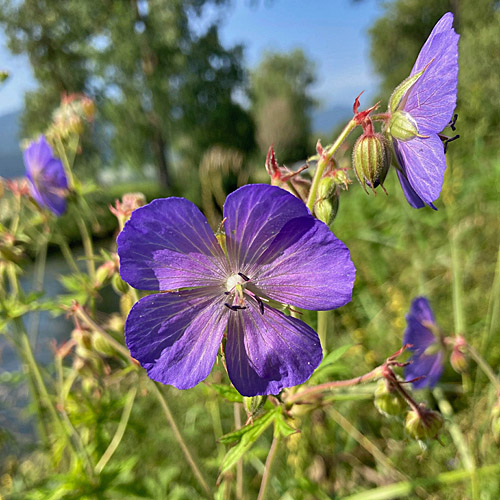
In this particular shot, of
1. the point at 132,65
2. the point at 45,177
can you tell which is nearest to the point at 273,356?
the point at 45,177

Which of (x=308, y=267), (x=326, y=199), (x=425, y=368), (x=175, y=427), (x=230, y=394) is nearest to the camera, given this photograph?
(x=308, y=267)

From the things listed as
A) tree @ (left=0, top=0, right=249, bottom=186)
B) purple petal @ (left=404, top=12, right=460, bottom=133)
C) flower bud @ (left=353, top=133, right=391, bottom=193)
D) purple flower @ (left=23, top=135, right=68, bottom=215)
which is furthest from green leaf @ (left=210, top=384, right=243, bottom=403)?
tree @ (left=0, top=0, right=249, bottom=186)

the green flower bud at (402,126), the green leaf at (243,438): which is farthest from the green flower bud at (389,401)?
the green flower bud at (402,126)

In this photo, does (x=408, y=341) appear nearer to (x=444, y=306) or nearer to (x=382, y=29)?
(x=444, y=306)

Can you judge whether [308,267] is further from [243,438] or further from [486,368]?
[486,368]

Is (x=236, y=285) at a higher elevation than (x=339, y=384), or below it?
higher

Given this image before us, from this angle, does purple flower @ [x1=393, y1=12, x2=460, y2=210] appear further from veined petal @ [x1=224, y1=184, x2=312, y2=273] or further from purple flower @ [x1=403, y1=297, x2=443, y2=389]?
purple flower @ [x1=403, y1=297, x2=443, y2=389]

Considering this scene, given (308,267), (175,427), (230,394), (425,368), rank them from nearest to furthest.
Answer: (308,267) < (230,394) < (175,427) < (425,368)
